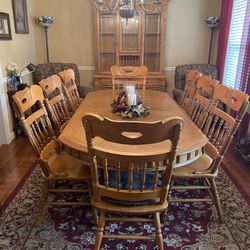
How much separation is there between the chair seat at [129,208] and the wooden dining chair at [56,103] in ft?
3.13

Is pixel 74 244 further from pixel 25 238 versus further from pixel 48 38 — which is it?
pixel 48 38

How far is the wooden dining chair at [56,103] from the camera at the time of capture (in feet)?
6.98

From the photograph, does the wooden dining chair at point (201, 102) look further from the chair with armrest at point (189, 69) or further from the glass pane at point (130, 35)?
the glass pane at point (130, 35)

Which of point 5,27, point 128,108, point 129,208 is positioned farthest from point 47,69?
point 129,208

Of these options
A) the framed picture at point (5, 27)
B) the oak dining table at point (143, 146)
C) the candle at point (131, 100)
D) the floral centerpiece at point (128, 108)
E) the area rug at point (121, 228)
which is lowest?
the area rug at point (121, 228)

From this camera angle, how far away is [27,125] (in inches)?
64.9

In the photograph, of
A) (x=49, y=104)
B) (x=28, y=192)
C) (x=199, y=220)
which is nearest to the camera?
(x=199, y=220)

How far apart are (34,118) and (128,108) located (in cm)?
71

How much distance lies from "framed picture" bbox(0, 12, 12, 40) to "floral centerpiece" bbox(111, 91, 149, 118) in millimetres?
2037

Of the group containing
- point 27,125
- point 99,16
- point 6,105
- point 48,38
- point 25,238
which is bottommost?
point 25,238

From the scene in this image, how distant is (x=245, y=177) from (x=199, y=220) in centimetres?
95

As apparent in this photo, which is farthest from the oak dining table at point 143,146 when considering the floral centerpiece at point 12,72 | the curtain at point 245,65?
the floral centerpiece at point 12,72

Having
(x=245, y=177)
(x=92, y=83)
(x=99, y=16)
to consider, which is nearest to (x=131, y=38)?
(x=99, y=16)

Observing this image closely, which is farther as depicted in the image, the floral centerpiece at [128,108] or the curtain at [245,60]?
the curtain at [245,60]
